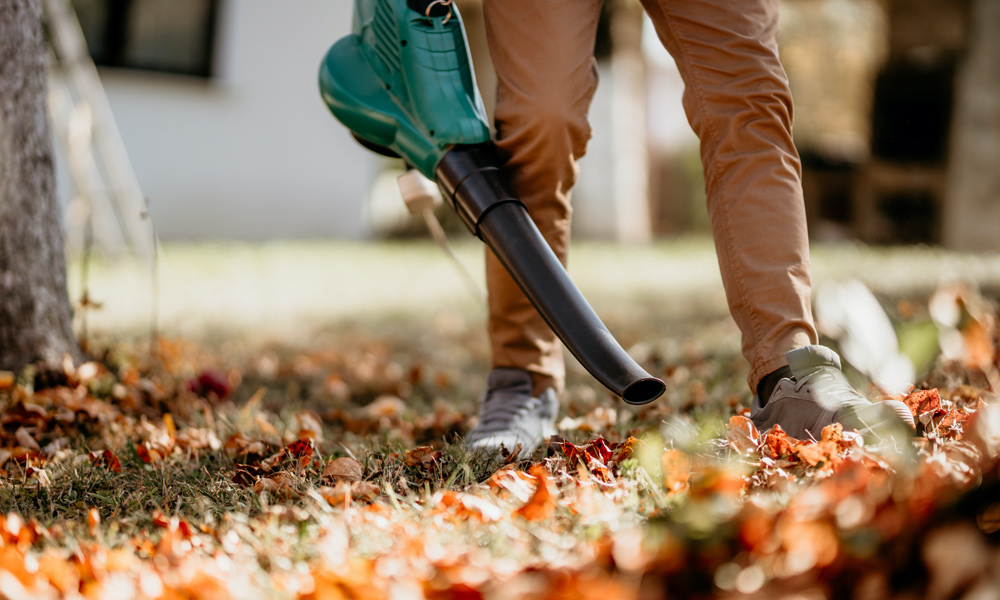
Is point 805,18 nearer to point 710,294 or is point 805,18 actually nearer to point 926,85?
point 926,85

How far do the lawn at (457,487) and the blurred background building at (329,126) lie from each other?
3.97 m

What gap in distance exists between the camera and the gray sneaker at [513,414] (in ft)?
5.54

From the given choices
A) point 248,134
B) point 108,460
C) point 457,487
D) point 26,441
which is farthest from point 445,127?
point 248,134

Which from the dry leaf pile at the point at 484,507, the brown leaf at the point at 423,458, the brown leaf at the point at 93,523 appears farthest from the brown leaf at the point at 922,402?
the brown leaf at the point at 93,523

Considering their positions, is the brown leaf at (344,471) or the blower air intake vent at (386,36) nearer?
the brown leaf at (344,471)

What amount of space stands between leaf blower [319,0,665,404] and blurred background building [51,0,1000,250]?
4.78m

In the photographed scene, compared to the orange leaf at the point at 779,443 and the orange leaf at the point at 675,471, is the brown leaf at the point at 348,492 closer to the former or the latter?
the orange leaf at the point at 675,471

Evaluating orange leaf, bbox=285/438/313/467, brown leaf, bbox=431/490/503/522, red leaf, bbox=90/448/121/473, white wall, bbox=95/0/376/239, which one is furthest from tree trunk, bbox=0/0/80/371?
white wall, bbox=95/0/376/239

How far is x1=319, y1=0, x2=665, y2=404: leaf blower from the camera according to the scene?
1435 millimetres

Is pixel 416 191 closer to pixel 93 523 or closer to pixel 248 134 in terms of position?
pixel 93 523

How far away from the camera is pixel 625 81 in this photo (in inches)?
318

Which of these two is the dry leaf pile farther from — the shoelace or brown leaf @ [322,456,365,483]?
the shoelace

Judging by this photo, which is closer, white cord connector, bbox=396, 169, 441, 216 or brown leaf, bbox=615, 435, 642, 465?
brown leaf, bbox=615, 435, 642, 465

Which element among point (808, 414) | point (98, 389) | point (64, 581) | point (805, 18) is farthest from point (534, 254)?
point (805, 18)
